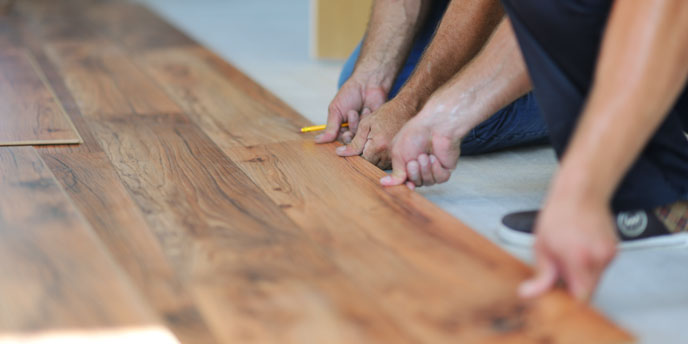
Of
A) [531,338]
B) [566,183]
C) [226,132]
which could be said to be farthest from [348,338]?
[226,132]

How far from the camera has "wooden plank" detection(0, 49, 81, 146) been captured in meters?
1.72

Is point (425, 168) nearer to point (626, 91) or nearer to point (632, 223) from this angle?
point (632, 223)

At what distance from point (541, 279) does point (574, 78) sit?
13.4 inches

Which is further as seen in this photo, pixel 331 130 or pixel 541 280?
pixel 331 130

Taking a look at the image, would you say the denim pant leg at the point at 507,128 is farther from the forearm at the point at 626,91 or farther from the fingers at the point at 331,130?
the forearm at the point at 626,91

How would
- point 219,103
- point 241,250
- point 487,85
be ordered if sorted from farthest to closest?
point 219,103 < point 487,85 < point 241,250

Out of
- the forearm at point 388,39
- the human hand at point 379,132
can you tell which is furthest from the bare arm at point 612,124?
the forearm at point 388,39

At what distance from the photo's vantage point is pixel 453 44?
5.34 feet

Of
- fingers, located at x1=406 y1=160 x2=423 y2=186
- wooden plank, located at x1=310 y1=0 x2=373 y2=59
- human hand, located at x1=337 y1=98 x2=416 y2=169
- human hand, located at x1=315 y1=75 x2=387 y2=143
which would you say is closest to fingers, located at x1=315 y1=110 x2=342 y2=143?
human hand, located at x1=315 y1=75 x2=387 y2=143

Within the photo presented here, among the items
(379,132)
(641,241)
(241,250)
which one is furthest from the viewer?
(379,132)

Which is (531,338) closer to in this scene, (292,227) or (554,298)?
(554,298)

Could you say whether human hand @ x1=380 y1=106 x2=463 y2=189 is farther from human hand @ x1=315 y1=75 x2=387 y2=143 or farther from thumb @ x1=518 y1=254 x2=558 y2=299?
thumb @ x1=518 y1=254 x2=558 y2=299

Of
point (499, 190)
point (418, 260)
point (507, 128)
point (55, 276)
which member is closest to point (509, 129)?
point (507, 128)

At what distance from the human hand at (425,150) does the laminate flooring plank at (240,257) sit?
0.27m
